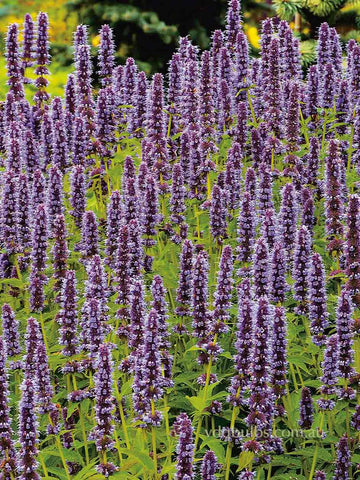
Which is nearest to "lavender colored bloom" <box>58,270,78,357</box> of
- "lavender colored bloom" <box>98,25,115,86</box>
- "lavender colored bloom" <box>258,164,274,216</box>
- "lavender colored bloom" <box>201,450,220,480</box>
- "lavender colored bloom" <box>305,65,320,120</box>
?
"lavender colored bloom" <box>201,450,220,480</box>

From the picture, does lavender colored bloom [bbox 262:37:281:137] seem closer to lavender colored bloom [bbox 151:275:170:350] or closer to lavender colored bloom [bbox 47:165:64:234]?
lavender colored bloom [bbox 47:165:64:234]

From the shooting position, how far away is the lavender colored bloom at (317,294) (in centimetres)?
530

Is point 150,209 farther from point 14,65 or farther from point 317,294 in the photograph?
point 14,65

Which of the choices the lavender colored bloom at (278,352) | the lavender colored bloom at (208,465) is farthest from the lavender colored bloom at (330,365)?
the lavender colored bloom at (208,465)

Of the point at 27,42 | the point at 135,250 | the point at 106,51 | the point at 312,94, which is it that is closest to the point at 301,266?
the point at 135,250

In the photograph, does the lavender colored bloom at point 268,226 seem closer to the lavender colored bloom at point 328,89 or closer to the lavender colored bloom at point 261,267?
the lavender colored bloom at point 261,267

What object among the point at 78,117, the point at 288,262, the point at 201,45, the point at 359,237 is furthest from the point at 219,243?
the point at 201,45

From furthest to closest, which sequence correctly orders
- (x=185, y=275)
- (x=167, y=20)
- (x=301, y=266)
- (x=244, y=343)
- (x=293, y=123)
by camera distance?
1. (x=167, y=20)
2. (x=293, y=123)
3. (x=185, y=275)
4. (x=301, y=266)
5. (x=244, y=343)

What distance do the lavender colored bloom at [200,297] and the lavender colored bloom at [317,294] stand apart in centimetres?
65

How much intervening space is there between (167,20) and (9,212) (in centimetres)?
1377

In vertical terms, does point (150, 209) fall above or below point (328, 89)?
below

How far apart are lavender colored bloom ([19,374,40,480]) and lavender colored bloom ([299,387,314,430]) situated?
159cm

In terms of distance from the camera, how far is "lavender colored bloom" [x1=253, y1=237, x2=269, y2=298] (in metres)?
5.51

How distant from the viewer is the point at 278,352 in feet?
16.6
